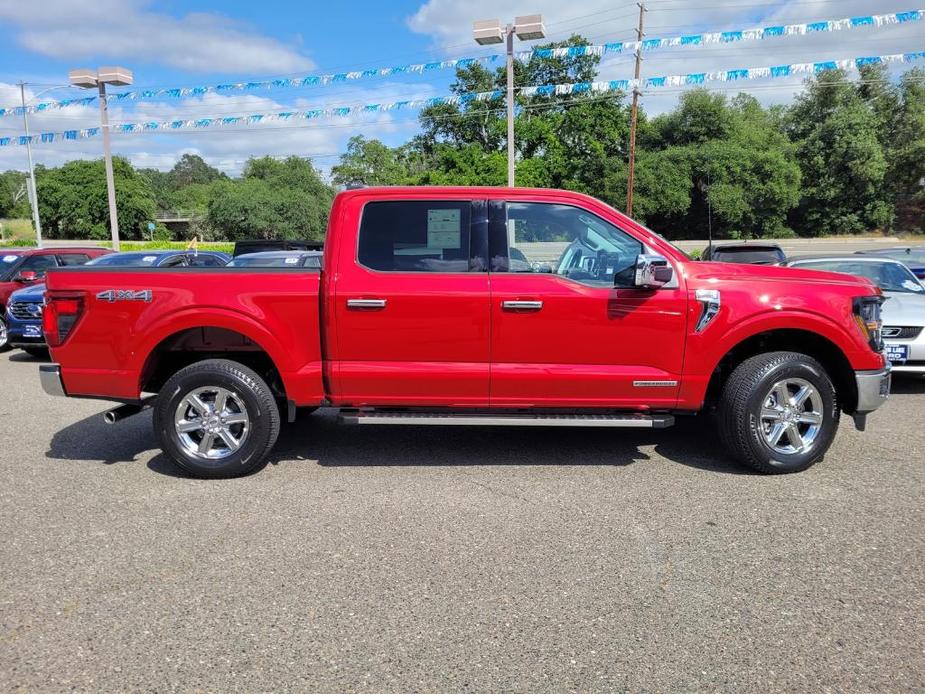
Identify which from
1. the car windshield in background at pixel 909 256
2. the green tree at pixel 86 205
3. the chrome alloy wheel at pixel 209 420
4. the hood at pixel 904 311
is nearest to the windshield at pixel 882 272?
the hood at pixel 904 311

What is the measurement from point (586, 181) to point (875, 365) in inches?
1851

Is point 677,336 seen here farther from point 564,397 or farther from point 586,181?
point 586,181

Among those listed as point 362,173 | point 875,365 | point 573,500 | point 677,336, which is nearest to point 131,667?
point 573,500

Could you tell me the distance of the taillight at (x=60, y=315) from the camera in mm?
4848

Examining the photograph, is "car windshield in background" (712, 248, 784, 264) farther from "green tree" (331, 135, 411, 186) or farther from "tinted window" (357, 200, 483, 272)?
"green tree" (331, 135, 411, 186)

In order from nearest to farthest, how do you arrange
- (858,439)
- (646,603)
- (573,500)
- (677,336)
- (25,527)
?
1. (646,603)
2. (25,527)
3. (573,500)
4. (677,336)
5. (858,439)

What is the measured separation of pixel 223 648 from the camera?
2.83 meters

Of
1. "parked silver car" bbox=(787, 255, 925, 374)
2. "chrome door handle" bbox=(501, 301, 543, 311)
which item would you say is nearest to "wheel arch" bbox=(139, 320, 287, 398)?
"chrome door handle" bbox=(501, 301, 543, 311)

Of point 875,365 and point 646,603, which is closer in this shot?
point 646,603

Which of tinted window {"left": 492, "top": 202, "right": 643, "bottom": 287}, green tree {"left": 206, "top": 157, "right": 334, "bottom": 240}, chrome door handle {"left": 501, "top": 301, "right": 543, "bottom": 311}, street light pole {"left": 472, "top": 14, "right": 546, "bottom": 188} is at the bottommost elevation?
chrome door handle {"left": 501, "top": 301, "right": 543, "bottom": 311}

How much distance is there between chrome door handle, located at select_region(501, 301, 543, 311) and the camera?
15.3 ft

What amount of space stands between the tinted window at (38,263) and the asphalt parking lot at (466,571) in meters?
8.03

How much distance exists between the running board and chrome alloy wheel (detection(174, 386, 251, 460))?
0.78 m

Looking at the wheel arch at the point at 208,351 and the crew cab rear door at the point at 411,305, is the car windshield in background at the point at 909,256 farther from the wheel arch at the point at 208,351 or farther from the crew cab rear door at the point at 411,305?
the wheel arch at the point at 208,351
